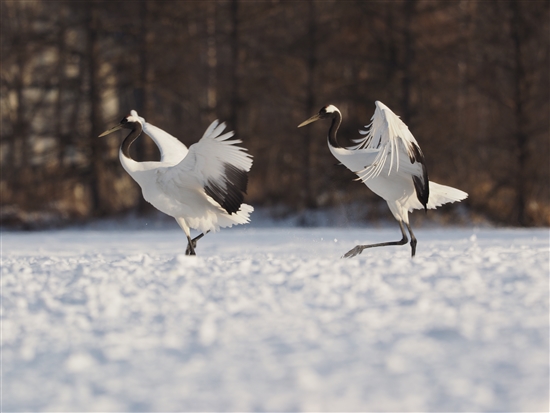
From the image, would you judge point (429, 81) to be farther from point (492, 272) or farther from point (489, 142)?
point (492, 272)

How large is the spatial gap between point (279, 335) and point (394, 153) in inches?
126

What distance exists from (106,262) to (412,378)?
14.1ft

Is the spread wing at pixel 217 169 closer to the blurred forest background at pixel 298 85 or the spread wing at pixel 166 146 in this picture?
the spread wing at pixel 166 146

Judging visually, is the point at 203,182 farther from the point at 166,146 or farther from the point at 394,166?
the point at 394,166

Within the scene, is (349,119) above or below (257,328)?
above

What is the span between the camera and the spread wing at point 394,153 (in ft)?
26.4

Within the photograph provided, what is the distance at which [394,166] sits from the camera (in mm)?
8391

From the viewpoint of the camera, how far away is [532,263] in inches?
297

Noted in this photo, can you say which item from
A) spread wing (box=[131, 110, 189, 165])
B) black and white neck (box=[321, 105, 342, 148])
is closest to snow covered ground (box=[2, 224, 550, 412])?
black and white neck (box=[321, 105, 342, 148])

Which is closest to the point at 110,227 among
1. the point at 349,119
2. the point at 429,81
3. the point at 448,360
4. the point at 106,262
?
the point at 349,119

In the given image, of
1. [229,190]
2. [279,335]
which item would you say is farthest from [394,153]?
[279,335]

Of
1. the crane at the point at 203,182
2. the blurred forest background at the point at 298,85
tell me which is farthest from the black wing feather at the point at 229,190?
the blurred forest background at the point at 298,85

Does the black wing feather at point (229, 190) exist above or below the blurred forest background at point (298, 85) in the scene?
below

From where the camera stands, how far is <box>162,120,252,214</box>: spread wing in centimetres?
812
